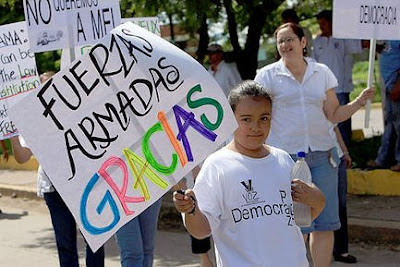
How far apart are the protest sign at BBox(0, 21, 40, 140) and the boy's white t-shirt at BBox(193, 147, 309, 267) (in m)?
3.91

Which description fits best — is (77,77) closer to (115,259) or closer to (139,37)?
(139,37)

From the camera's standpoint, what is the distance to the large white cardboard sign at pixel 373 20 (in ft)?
20.2

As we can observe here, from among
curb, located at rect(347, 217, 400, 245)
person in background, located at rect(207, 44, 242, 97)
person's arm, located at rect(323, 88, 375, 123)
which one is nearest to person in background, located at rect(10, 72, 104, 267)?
person's arm, located at rect(323, 88, 375, 123)

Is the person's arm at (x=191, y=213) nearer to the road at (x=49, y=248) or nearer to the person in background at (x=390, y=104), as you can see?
the road at (x=49, y=248)

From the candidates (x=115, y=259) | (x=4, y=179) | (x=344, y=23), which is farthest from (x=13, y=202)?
(x=344, y=23)

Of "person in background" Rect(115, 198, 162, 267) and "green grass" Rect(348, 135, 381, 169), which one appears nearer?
"person in background" Rect(115, 198, 162, 267)

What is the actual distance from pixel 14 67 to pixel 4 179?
6.55 meters

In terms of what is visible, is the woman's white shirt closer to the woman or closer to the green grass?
the woman

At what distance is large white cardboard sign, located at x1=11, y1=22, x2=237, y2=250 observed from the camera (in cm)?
411

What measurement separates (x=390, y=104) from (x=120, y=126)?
19.7ft

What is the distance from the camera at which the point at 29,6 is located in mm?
6359

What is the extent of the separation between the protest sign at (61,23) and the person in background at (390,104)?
149 inches

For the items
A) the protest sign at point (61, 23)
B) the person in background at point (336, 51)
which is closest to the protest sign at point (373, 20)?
the protest sign at point (61, 23)

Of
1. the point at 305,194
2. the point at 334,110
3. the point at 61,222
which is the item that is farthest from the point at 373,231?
the point at 305,194
